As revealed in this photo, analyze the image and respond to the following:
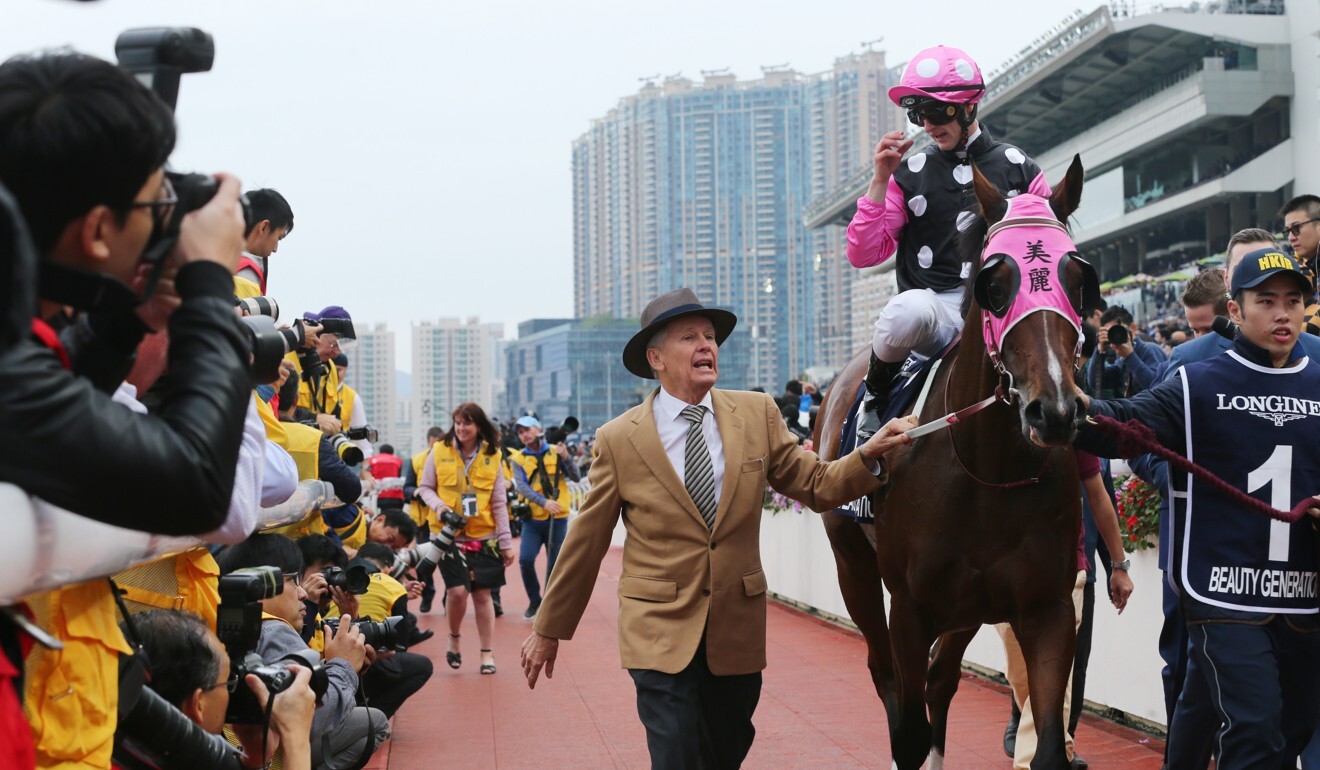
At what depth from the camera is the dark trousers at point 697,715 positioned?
4.32 m

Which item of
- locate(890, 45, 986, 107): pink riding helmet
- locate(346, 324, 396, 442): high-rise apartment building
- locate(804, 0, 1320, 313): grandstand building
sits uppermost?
locate(804, 0, 1320, 313): grandstand building

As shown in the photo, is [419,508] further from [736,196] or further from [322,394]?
[736,196]

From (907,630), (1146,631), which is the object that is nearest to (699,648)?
(907,630)

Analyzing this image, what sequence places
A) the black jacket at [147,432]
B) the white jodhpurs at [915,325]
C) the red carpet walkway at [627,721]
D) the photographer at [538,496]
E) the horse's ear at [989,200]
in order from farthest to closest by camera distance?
the photographer at [538,496] < the red carpet walkway at [627,721] < the white jodhpurs at [915,325] < the horse's ear at [989,200] < the black jacket at [147,432]

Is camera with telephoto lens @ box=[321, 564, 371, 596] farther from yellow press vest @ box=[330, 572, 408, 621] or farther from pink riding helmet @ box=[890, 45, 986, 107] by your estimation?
pink riding helmet @ box=[890, 45, 986, 107]

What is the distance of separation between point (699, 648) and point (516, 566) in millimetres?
18216

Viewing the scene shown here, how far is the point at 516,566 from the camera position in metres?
22.4

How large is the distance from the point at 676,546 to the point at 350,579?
146 cm

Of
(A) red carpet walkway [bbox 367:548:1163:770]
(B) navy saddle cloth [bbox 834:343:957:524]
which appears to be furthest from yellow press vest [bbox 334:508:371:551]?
(B) navy saddle cloth [bbox 834:343:957:524]

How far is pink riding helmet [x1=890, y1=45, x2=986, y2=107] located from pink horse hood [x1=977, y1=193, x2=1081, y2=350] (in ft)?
3.10

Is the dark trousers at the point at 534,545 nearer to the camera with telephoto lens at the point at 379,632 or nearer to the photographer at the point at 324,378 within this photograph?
the photographer at the point at 324,378

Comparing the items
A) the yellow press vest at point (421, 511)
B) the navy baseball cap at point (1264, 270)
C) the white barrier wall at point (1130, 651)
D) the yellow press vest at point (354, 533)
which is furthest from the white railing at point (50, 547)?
the yellow press vest at point (421, 511)

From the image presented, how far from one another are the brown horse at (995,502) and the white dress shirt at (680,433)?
0.85 m

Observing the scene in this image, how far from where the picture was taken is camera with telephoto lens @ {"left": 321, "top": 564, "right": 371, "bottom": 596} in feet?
17.1
